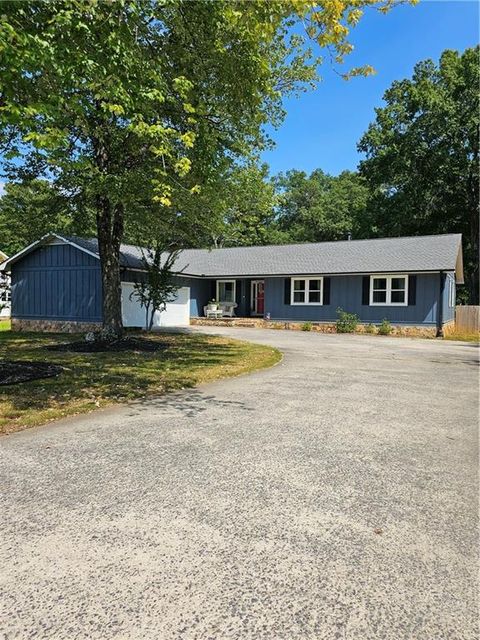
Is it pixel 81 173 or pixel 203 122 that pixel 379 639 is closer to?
pixel 203 122

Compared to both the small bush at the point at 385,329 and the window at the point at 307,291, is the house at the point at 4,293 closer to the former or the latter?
the window at the point at 307,291

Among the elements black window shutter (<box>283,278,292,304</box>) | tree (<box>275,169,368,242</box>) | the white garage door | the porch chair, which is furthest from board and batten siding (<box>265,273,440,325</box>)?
tree (<box>275,169,368,242</box>)

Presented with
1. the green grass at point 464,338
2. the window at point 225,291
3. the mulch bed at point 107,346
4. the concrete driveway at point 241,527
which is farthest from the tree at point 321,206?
the concrete driveway at point 241,527

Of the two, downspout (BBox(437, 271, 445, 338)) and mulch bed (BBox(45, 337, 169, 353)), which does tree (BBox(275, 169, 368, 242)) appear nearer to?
downspout (BBox(437, 271, 445, 338))

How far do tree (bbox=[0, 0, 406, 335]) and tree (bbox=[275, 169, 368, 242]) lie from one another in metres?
32.1

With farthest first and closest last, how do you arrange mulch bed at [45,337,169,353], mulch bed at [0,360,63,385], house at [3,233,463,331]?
1. house at [3,233,463,331]
2. mulch bed at [45,337,169,353]
3. mulch bed at [0,360,63,385]

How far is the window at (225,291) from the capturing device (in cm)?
2652

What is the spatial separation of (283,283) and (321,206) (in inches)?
977

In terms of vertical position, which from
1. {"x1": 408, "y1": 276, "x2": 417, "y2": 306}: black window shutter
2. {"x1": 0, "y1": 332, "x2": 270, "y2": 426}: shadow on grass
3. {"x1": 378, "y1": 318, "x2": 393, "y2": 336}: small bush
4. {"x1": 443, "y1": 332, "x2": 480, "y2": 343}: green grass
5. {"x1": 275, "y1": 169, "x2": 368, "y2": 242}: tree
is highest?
{"x1": 275, "y1": 169, "x2": 368, "y2": 242}: tree

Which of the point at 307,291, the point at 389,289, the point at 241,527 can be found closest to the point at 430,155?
the point at 389,289

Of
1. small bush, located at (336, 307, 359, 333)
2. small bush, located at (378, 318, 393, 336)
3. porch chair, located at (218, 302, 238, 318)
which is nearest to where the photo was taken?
small bush, located at (378, 318, 393, 336)

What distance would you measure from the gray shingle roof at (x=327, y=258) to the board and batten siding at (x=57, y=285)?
0.97 metres

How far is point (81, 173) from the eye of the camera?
1026cm

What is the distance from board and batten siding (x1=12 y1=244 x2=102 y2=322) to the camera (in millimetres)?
19250
